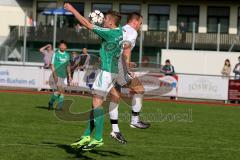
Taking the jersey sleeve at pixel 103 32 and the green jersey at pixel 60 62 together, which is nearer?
the jersey sleeve at pixel 103 32

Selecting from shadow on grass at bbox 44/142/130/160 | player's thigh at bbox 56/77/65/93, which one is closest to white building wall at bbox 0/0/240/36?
player's thigh at bbox 56/77/65/93

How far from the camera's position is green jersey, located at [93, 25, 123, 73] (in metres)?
10.6

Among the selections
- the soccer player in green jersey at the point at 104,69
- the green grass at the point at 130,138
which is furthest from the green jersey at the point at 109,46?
the green grass at the point at 130,138

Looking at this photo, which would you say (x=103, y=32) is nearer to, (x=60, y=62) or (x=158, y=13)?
(x=60, y=62)

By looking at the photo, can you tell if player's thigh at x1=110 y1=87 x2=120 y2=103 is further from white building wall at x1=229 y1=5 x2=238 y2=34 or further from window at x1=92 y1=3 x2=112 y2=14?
window at x1=92 y1=3 x2=112 y2=14

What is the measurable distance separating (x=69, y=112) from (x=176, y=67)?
58.4 ft

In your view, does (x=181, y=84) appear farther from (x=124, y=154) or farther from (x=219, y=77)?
(x=124, y=154)

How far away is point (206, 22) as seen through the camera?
48.4 metres

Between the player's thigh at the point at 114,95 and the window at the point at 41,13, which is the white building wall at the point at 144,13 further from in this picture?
the player's thigh at the point at 114,95

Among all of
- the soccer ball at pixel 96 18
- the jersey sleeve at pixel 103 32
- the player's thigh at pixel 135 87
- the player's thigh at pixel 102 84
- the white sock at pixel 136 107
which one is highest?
the soccer ball at pixel 96 18

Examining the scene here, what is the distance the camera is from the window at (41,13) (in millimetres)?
50438

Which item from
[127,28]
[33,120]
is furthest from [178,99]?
[127,28]

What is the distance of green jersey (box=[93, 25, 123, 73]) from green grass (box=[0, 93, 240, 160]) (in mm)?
1490

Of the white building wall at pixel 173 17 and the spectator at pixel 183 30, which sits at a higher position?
the white building wall at pixel 173 17
